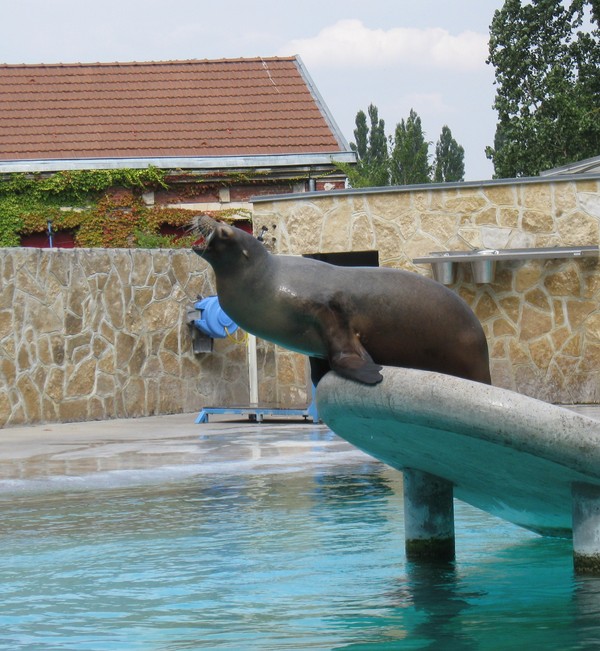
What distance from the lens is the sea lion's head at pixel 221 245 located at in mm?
5434

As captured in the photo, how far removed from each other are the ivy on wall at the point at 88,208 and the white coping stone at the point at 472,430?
15.3 metres

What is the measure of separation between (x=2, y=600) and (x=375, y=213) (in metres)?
10.6

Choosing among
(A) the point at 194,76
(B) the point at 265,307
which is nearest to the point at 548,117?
(A) the point at 194,76

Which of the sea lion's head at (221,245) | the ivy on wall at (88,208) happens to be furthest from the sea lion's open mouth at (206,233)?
the ivy on wall at (88,208)

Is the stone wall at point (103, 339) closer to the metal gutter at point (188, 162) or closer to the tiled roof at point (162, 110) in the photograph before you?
the metal gutter at point (188, 162)

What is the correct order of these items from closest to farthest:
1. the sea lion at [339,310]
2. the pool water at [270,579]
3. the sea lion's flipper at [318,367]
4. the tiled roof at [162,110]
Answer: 1. the pool water at [270,579]
2. the sea lion at [339,310]
3. the sea lion's flipper at [318,367]
4. the tiled roof at [162,110]

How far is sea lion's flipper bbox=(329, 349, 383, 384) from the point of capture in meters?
5.29

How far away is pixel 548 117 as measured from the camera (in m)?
30.1

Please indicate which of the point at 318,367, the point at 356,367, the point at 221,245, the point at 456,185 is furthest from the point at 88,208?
the point at 356,367

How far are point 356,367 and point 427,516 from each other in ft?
4.30

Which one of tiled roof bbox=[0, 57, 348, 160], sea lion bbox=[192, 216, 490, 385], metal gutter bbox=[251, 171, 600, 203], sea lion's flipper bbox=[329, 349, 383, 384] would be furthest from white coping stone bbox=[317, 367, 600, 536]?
tiled roof bbox=[0, 57, 348, 160]

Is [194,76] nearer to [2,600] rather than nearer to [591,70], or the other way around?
[591,70]

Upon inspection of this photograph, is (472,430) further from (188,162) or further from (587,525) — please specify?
(188,162)

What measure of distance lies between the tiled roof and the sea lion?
54.0 ft
